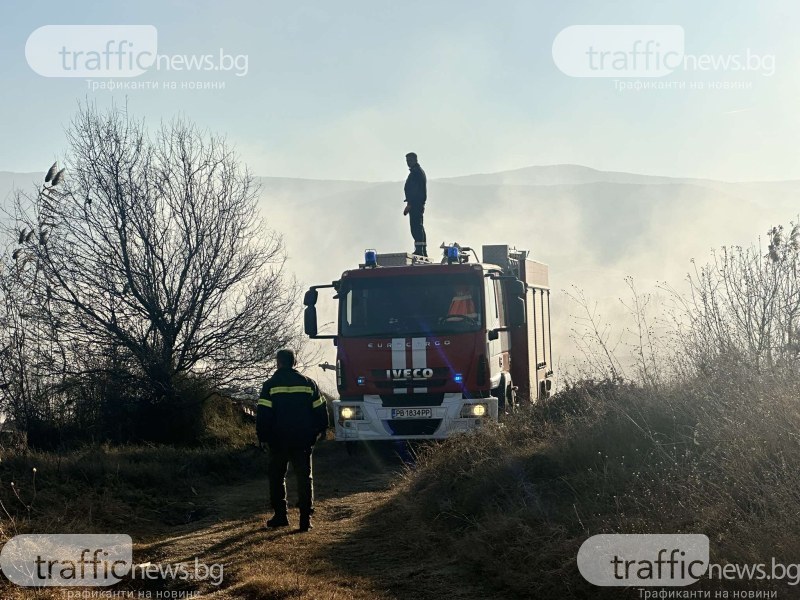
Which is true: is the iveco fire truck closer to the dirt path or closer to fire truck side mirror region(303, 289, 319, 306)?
fire truck side mirror region(303, 289, 319, 306)

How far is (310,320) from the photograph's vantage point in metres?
13.7

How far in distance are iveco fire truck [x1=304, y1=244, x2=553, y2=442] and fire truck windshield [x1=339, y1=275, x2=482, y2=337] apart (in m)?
0.02

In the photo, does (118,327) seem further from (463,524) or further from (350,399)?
(463,524)

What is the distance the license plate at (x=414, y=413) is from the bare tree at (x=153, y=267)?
7.51m

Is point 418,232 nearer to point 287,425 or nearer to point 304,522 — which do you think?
point 287,425

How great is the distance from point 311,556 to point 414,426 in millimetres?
5723

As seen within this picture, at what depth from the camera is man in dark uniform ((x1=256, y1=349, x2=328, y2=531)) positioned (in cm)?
948

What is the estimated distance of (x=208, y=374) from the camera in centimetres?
2047

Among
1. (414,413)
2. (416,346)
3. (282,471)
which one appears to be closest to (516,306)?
(416,346)

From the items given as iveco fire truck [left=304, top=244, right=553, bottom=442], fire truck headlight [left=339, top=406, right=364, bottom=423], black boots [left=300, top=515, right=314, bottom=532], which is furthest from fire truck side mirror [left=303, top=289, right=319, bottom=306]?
black boots [left=300, top=515, right=314, bottom=532]

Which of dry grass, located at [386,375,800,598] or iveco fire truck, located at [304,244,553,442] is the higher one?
iveco fire truck, located at [304,244,553,442]

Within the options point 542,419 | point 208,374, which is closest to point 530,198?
point 208,374

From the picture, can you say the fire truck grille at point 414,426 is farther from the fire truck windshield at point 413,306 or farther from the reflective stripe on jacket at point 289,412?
the reflective stripe on jacket at point 289,412

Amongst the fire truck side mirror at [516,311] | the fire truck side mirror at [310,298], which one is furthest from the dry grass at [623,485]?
the fire truck side mirror at [310,298]
